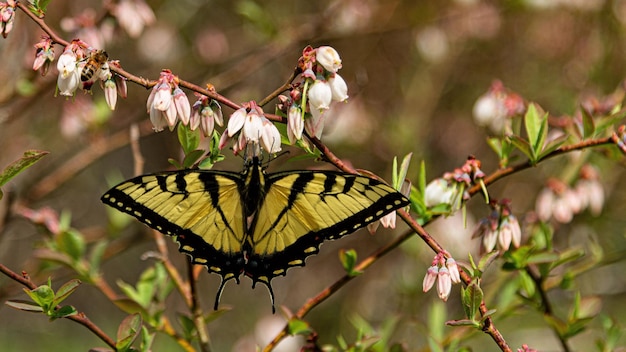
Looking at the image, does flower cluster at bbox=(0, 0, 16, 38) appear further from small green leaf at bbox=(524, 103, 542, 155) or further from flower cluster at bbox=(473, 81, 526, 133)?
flower cluster at bbox=(473, 81, 526, 133)

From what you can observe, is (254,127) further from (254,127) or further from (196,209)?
(196,209)

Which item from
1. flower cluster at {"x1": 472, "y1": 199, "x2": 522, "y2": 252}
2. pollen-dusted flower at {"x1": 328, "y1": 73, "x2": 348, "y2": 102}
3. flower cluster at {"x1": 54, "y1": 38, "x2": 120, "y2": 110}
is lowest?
flower cluster at {"x1": 472, "y1": 199, "x2": 522, "y2": 252}

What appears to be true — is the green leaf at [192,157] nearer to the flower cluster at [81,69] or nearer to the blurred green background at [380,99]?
the flower cluster at [81,69]

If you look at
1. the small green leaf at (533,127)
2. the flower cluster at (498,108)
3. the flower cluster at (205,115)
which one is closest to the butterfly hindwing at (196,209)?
the flower cluster at (205,115)

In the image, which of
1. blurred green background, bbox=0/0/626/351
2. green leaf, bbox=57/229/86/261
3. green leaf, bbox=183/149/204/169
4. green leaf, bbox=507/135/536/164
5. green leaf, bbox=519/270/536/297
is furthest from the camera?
blurred green background, bbox=0/0/626/351

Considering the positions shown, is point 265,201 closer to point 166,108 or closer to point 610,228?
point 166,108

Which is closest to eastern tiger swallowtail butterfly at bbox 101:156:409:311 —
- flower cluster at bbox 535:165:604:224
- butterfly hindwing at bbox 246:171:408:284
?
butterfly hindwing at bbox 246:171:408:284
